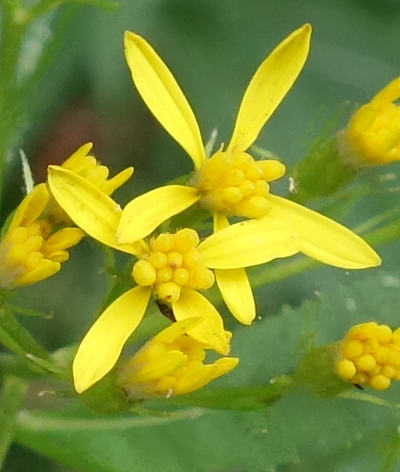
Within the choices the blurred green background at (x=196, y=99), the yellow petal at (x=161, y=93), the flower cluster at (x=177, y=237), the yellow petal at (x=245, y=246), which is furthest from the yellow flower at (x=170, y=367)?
the blurred green background at (x=196, y=99)

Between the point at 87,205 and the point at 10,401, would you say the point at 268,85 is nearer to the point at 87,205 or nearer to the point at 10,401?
the point at 87,205

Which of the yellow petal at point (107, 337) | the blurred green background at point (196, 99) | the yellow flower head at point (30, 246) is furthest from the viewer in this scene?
the blurred green background at point (196, 99)

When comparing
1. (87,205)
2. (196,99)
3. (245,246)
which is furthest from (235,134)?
(196,99)

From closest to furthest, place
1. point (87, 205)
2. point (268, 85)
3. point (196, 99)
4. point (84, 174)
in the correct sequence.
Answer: point (87, 205), point (84, 174), point (268, 85), point (196, 99)

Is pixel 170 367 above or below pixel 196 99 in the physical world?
above

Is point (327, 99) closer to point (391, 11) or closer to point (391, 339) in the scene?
point (391, 11)

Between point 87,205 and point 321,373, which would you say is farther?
point 321,373

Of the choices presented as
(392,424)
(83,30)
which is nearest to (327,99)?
(83,30)

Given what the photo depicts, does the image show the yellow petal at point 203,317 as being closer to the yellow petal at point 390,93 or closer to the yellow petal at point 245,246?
the yellow petal at point 245,246
